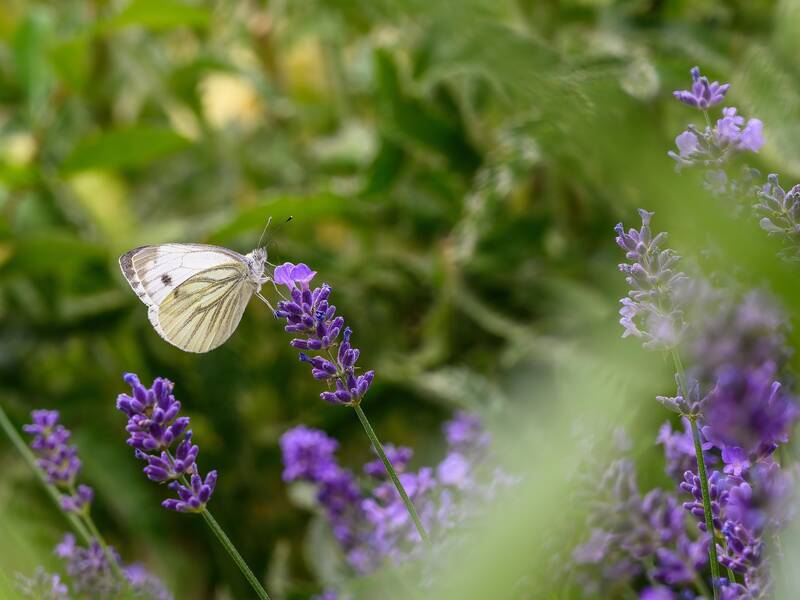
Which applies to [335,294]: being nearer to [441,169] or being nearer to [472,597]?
[441,169]

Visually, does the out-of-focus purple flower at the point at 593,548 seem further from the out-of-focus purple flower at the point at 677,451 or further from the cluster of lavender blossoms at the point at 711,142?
the cluster of lavender blossoms at the point at 711,142

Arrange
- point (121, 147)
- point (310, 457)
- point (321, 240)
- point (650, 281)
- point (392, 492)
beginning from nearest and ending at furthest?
point (650, 281)
point (392, 492)
point (310, 457)
point (121, 147)
point (321, 240)

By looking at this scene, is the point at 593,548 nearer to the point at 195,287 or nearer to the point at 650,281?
the point at 650,281

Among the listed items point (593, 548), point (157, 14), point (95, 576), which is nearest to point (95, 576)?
point (95, 576)

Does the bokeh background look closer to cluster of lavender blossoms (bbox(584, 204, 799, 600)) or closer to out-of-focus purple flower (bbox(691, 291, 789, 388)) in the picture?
cluster of lavender blossoms (bbox(584, 204, 799, 600))

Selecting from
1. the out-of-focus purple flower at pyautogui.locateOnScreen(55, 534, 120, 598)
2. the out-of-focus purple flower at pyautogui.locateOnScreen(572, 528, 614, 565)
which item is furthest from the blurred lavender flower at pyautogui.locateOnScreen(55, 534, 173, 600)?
the out-of-focus purple flower at pyautogui.locateOnScreen(572, 528, 614, 565)
